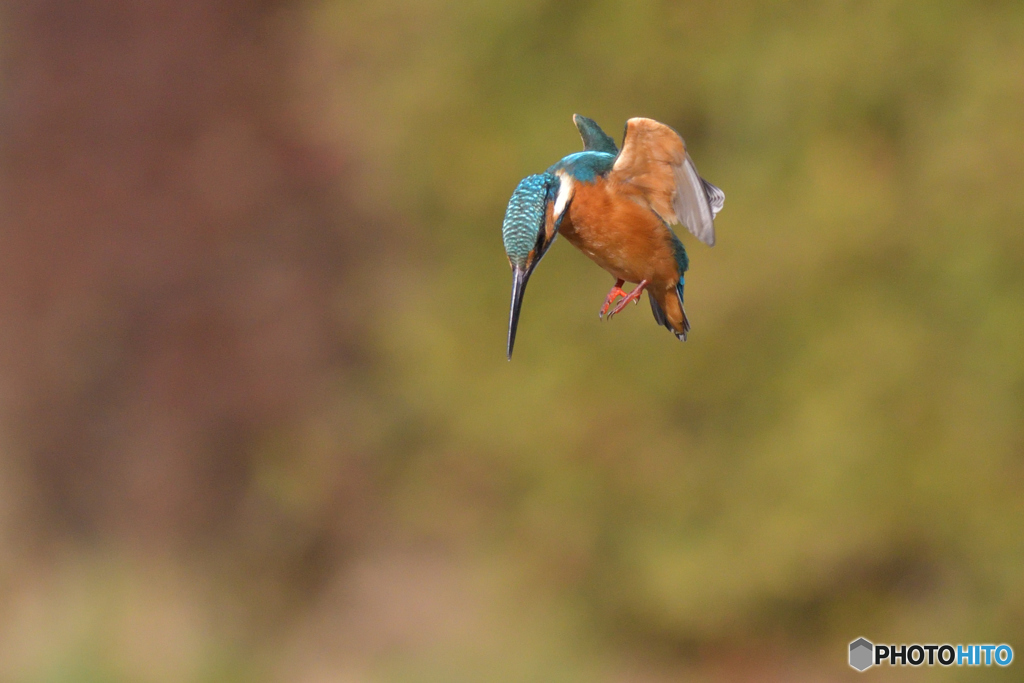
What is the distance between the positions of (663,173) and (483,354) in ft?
12.5

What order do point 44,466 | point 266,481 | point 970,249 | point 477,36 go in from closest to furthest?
point 970,249, point 477,36, point 266,481, point 44,466

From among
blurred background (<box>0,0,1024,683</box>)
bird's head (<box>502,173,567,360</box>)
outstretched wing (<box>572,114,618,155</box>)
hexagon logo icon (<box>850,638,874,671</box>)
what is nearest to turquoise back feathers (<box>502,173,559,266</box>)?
bird's head (<box>502,173,567,360</box>)

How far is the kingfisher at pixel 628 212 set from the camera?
48 cm

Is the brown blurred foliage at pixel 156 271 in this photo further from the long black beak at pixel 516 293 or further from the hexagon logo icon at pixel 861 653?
the long black beak at pixel 516 293

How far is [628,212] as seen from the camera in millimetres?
554

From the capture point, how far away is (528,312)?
3.67 m

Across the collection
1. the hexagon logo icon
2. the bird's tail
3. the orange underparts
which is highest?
the hexagon logo icon

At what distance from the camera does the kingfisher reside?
483 millimetres

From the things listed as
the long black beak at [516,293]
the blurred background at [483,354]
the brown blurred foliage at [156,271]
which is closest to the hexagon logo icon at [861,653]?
the blurred background at [483,354]

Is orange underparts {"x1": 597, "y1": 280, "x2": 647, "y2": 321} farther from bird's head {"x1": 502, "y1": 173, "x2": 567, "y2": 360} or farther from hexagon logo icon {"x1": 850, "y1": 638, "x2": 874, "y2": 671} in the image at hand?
hexagon logo icon {"x1": 850, "y1": 638, "x2": 874, "y2": 671}

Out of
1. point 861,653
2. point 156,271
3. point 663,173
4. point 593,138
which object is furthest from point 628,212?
point 156,271

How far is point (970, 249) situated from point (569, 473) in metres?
1.82

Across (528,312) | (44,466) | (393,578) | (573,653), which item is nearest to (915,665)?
(573,653)

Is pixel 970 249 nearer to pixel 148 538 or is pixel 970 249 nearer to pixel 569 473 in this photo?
pixel 569 473
